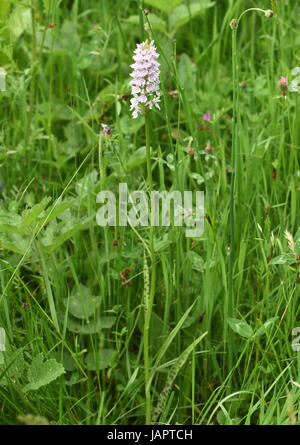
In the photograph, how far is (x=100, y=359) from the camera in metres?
1.64

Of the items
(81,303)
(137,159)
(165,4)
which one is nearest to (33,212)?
(81,303)

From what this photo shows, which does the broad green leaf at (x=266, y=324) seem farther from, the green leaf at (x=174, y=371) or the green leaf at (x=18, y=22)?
the green leaf at (x=18, y=22)

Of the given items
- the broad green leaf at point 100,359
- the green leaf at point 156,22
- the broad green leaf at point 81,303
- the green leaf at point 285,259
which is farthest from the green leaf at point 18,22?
the green leaf at point 285,259

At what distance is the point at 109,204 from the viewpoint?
6.06 feet

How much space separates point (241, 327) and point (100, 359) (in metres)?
0.40

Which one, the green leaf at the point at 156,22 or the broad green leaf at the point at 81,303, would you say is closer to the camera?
the broad green leaf at the point at 81,303

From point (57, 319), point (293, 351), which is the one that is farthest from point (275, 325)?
point (57, 319)

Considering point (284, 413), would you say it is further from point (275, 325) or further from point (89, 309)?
point (89, 309)

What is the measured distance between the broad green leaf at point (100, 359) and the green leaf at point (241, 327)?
33 cm

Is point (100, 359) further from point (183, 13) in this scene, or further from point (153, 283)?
point (183, 13)

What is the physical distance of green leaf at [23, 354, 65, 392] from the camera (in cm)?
142

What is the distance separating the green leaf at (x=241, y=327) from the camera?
152 cm

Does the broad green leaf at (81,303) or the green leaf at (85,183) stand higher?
the green leaf at (85,183)
